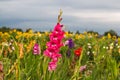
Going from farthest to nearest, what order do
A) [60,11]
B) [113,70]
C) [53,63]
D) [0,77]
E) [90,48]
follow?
1. [90,48]
2. [113,70]
3. [53,63]
4. [60,11]
5. [0,77]

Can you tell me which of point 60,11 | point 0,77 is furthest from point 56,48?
point 0,77

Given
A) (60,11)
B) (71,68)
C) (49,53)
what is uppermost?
(60,11)

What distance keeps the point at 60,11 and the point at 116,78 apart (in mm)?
1151

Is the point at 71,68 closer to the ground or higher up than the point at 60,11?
closer to the ground

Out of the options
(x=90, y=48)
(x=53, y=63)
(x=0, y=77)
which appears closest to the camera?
(x=0, y=77)

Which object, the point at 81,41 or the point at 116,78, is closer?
the point at 116,78

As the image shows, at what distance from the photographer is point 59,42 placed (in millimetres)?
3172

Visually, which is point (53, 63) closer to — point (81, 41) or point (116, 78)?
point (116, 78)

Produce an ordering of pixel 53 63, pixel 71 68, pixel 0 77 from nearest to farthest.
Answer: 1. pixel 0 77
2. pixel 53 63
3. pixel 71 68

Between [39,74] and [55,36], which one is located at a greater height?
[55,36]

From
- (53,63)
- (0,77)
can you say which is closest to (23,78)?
(53,63)

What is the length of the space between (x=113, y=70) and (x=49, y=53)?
3.02ft

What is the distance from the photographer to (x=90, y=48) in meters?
9.17

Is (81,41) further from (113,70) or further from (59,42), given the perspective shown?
(59,42)
